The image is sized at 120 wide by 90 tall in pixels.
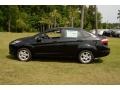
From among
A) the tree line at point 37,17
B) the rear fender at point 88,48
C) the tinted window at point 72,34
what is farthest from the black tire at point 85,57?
the tree line at point 37,17

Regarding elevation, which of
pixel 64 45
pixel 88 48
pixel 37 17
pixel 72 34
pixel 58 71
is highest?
pixel 37 17

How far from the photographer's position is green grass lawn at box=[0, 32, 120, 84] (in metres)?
10.2

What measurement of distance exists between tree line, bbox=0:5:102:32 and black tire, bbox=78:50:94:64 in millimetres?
56327

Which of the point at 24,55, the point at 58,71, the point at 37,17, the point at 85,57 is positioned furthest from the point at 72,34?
the point at 37,17

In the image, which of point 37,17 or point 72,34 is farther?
point 37,17

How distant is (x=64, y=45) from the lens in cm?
1426

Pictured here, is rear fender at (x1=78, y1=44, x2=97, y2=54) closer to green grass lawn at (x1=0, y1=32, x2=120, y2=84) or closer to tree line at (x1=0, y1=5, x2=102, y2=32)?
green grass lawn at (x1=0, y1=32, x2=120, y2=84)

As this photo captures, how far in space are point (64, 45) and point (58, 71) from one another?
2491mm

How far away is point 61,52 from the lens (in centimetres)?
1434

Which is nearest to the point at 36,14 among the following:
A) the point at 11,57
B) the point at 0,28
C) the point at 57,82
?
the point at 0,28

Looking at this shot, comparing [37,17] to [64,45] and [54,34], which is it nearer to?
[54,34]

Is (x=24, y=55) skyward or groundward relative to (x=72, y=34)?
groundward

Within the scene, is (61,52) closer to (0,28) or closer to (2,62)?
(2,62)
